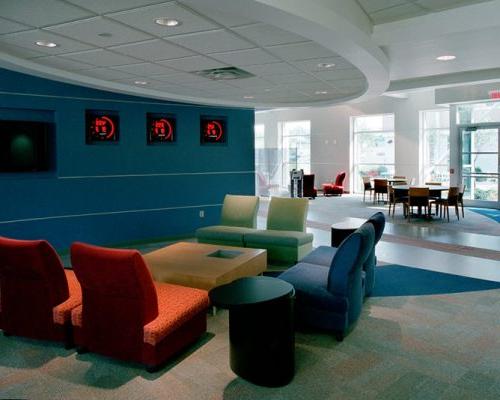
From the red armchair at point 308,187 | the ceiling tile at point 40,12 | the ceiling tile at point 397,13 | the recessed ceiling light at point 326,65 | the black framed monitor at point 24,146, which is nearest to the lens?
the ceiling tile at point 40,12

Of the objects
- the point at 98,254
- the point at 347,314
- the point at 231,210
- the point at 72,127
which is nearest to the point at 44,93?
the point at 72,127

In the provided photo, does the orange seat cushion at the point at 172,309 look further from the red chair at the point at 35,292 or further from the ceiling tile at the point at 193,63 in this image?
the ceiling tile at the point at 193,63

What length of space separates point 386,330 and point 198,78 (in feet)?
14.4

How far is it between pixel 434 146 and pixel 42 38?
14.3 meters

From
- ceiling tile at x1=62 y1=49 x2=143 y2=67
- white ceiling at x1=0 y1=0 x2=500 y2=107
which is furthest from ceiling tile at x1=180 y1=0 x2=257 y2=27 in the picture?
ceiling tile at x1=62 y1=49 x2=143 y2=67

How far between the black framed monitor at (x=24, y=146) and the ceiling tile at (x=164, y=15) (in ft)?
12.1

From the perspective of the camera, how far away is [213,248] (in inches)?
244

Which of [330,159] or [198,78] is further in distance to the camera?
[330,159]

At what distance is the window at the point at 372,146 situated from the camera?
17.3 m

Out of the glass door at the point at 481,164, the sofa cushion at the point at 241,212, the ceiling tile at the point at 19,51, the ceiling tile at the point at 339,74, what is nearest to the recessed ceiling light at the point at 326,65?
the ceiling tile at the point at 339,74

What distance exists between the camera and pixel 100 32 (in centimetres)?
438

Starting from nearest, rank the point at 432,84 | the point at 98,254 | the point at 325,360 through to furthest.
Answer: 1. the point at 98,254
2. the point at 325,360
3. the point at 432,84

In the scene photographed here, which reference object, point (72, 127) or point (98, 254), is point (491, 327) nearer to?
point (98, 254)

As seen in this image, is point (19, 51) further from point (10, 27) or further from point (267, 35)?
point (267, 35)
